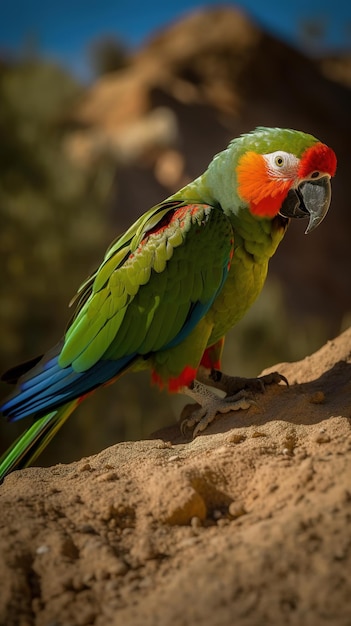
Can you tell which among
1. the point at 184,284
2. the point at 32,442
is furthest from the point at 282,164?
the point at 32,442

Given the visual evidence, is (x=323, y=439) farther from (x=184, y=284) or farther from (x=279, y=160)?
(x=279, y=160)

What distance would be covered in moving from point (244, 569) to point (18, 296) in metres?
7.20

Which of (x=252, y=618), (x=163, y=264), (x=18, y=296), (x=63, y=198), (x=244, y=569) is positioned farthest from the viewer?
(x=63, y=198)

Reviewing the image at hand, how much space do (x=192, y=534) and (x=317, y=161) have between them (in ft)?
5.98

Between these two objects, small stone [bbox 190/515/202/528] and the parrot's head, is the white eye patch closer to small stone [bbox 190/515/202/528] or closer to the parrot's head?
the parrot's head

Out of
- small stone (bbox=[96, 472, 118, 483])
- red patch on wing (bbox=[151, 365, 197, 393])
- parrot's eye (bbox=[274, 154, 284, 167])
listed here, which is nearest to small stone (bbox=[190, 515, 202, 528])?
small stone (bbox=[96, 472, 118, 483])

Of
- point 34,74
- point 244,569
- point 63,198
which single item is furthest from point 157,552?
point 34,74

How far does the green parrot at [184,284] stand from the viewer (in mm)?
2982

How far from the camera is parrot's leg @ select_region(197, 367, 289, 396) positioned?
3.15 meters

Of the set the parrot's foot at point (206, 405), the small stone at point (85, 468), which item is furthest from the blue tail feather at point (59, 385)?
the small stone at point (85, 468)

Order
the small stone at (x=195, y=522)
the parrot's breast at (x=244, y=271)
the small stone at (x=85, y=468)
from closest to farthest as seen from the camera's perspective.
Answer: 1. the small stone at (x=195, y=522)
2. the small stone at (x=85, y=468)
3. the parrot's breast at (x=244, y=271)

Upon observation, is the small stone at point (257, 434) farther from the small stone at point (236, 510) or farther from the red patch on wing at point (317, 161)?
the red patch on wing at point (317, 161)

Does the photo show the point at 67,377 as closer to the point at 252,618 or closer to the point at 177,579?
the point at 177,579

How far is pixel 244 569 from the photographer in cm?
162
